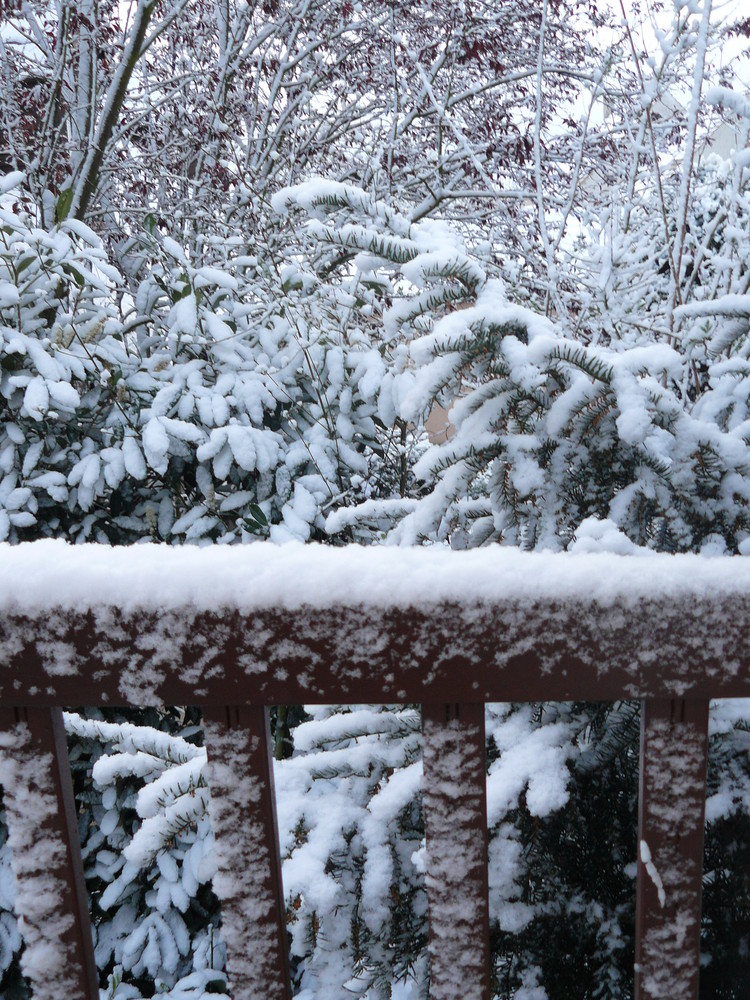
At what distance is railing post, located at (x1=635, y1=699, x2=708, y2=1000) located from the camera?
732 millimetres

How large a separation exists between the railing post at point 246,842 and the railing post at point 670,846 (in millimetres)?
403

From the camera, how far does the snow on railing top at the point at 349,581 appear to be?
0.70 meters

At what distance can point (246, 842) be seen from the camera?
747 millimetres

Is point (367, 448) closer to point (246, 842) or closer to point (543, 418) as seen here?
point (543, 418)

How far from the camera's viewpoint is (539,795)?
986mm

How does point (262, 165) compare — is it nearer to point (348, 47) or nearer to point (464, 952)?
point (348, 47)

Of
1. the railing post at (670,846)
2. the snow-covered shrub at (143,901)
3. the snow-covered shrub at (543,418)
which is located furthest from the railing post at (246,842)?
the snow-covered shrub at (143,901)

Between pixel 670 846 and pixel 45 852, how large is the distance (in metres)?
0.68

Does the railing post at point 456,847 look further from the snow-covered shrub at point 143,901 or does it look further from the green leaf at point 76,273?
the green leaf at point 76,273

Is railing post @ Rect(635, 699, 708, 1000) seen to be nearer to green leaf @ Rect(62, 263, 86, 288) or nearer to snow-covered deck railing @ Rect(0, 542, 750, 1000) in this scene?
snow-covered deck railing @ Rect(0, 542, 750, 1000)

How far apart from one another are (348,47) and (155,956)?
5585 mm

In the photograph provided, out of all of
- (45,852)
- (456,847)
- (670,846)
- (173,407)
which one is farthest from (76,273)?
(670,846)

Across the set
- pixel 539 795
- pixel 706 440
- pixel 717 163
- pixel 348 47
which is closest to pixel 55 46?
pixel 348 47

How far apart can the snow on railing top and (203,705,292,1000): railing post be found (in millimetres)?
133
